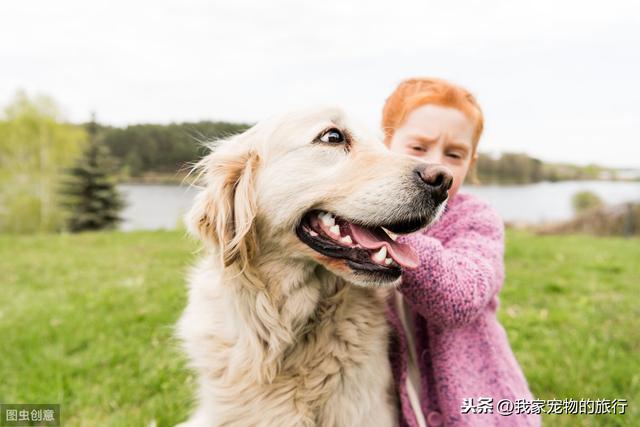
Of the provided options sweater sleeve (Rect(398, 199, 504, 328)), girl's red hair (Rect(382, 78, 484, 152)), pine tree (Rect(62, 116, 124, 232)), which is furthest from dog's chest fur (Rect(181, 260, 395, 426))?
pine tree (Rect(62, 116, 124, 232))

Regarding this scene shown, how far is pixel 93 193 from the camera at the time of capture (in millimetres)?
26688

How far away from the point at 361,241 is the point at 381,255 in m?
0.12

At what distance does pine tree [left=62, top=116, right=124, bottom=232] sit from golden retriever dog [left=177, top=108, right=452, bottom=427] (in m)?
27.4

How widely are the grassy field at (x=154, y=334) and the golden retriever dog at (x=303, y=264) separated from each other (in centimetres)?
122

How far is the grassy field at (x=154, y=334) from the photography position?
3.08 metres

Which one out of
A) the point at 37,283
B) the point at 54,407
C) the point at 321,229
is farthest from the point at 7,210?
the point at 321,229

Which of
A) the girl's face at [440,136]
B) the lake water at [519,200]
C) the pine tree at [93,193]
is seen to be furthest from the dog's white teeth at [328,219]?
the pine tree at [93,193]

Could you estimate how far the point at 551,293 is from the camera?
18.3 feet

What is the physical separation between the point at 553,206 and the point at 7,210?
35.2m

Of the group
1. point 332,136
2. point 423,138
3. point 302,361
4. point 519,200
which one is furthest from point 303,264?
point 519,200

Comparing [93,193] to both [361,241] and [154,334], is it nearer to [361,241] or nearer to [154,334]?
[154,334]

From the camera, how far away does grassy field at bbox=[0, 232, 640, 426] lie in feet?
10.1

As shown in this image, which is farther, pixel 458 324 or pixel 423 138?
pixel 423 138

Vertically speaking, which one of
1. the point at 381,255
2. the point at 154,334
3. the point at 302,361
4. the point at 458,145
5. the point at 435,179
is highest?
the point at 458,145
